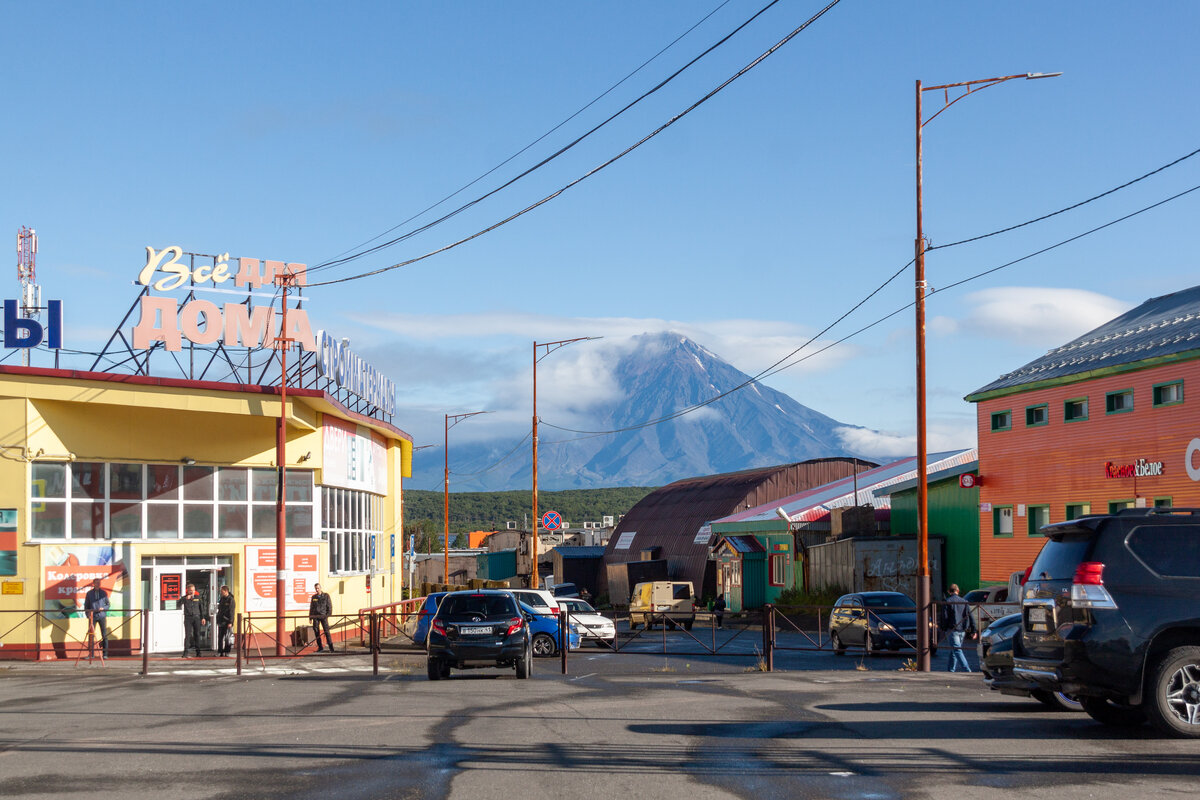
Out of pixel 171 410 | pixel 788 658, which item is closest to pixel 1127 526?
pixel 788 658

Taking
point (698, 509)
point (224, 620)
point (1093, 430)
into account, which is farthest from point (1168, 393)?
point (698, 509)

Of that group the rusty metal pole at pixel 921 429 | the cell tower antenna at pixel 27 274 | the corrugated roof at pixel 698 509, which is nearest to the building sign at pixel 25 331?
the cell tower antenna at pixel 27 274

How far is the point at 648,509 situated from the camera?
260ft

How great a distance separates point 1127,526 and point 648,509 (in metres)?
67.9

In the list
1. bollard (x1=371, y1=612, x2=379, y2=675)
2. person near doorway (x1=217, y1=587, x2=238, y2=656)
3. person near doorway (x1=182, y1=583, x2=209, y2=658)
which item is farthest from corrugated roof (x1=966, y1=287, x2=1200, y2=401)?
person near doorway (x1=182, y1=583, x2=209, y2=658)

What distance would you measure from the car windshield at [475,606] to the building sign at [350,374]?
14.9 m

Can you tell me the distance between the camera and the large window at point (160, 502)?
96.6 ft

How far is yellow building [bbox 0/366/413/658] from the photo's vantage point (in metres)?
28.8

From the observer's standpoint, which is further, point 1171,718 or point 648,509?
point 648,509

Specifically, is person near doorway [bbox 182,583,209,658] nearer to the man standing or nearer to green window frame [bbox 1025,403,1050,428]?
the man standing

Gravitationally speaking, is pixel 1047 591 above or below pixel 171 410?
below

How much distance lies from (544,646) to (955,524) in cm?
2048

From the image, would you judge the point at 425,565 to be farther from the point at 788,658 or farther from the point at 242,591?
the point at 788,658

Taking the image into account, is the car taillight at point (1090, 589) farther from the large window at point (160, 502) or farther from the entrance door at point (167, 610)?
the large window at point (160, 502)
